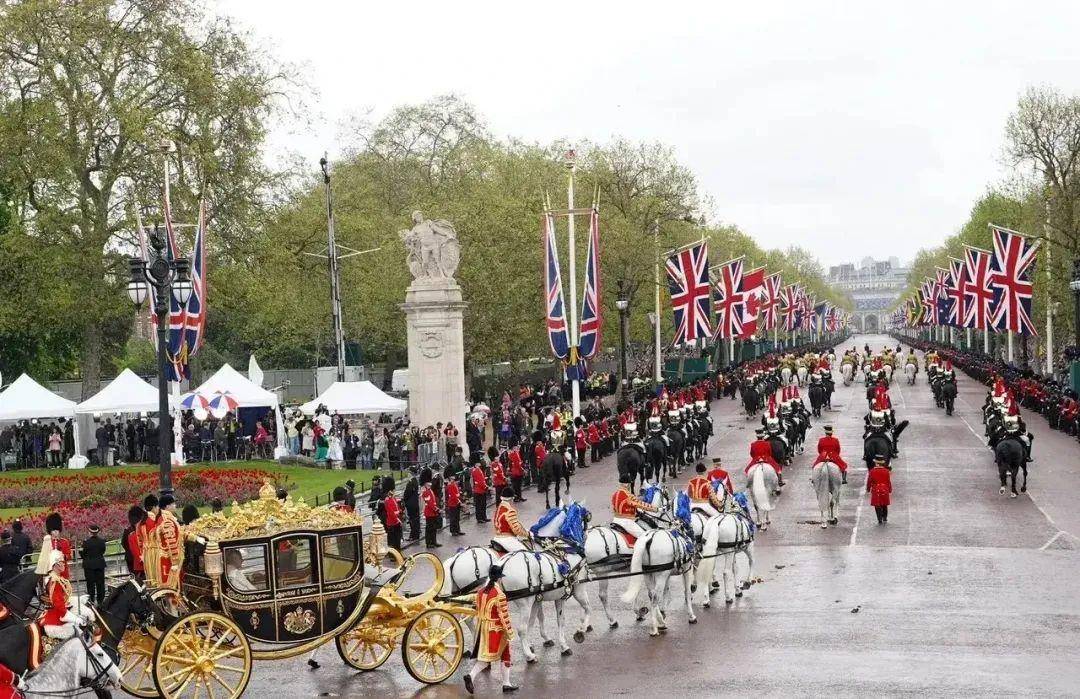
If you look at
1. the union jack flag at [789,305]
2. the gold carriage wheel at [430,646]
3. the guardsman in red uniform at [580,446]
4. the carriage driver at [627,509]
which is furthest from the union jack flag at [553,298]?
the union jack flag at [789,305]

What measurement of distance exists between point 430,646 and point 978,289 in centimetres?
4443

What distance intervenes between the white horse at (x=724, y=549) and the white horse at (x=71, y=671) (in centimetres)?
816

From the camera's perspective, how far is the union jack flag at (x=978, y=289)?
53.1 metres

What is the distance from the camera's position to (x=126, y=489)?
1127 inches

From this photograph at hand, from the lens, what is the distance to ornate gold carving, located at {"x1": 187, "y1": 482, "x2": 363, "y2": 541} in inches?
533

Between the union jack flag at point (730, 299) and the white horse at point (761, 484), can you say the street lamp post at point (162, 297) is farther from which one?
the union jack flag at point (730, 299)

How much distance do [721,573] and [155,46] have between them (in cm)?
2979

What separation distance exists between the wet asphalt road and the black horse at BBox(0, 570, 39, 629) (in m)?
2.46

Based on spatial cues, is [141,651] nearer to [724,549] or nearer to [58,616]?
[58,616]

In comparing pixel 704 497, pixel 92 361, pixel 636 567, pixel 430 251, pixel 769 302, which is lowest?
pixel 636 567

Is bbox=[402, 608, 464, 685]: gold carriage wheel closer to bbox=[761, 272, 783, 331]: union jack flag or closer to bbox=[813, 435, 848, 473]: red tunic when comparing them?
bbox=[813, 435, 848, 473]: red tunic

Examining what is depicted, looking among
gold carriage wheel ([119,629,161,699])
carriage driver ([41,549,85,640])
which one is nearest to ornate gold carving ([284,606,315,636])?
Result: gold carriage wheel ([119,629,161,699])

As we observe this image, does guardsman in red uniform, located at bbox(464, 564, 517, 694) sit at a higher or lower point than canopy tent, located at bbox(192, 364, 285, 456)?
lower

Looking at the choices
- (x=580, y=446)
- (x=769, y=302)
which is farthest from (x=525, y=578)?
(x=769, y=302)
